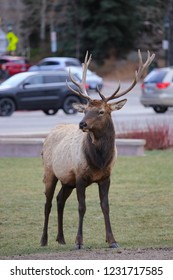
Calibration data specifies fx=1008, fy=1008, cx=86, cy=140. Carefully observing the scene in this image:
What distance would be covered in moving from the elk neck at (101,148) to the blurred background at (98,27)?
51.1 m

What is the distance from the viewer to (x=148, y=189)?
1773 centimetres

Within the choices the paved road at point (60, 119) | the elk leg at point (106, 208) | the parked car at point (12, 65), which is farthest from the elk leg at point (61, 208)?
the parked car at point (12, 65)

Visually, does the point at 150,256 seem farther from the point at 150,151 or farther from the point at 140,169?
the point at 150,151

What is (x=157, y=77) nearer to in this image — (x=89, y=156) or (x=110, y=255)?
(x=89, y=156)

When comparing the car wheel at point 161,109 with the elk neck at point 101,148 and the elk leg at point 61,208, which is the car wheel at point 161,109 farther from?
the elk neck at point 101,148

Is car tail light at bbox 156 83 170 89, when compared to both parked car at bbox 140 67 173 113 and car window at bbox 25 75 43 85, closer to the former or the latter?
parked car at bbox 140 67 173 113

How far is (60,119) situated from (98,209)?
62.6 feet

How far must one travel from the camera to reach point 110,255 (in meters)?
10.1

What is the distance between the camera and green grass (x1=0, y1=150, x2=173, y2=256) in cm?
1305

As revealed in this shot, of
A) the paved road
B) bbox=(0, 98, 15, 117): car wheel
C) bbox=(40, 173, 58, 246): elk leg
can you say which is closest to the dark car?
bbox=(0, 98, 15, 117): car wheel

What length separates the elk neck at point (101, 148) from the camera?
38.6 feet

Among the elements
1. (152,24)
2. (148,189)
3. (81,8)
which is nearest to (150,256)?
(148,189)
